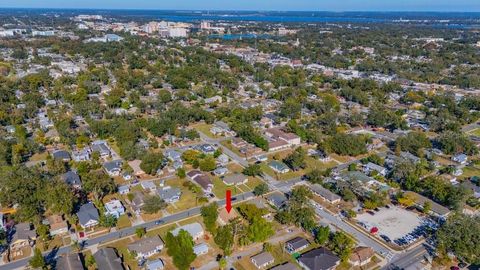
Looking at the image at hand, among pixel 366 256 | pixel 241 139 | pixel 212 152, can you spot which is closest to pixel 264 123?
pixel 241 139

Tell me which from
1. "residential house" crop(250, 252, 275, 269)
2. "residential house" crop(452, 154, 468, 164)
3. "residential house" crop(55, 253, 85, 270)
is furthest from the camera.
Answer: "residential house" crop(452, 154, 468, 164)

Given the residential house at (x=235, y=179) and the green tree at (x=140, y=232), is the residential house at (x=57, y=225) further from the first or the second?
the residential house at (x=235, y=179)

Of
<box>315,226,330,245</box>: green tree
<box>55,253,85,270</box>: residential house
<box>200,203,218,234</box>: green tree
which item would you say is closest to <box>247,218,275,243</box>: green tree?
<box>200,203,218,234</box>: green tree

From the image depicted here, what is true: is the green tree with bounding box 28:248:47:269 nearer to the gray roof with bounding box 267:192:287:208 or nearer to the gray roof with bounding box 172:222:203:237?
the gray roof with bounding box 172:222:203:237

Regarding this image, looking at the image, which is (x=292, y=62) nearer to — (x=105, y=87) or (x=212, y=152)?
(x=105, y=87)

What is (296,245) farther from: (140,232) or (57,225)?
(57,225)
